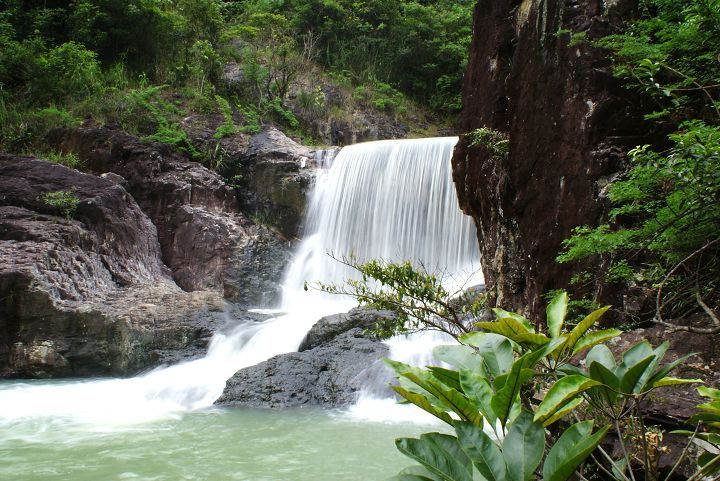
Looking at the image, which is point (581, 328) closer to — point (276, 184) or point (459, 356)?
point (459, 356)

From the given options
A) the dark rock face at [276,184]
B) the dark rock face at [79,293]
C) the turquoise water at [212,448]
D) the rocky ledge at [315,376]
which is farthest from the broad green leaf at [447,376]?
the dark rock face at [276,184]

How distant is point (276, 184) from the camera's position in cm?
1341

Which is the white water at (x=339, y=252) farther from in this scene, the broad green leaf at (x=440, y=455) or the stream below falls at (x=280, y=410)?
the broad green leaf at (x=440, y=455)

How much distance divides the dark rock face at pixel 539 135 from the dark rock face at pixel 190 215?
21.8 feet

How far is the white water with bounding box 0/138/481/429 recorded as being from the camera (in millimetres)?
7375

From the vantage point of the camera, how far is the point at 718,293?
10.9 ft

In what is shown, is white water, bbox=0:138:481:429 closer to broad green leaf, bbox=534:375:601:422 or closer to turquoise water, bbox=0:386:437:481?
turquoise water, bbox=0:386:437:481

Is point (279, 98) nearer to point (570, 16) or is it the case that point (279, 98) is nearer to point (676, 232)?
point (570, 16)

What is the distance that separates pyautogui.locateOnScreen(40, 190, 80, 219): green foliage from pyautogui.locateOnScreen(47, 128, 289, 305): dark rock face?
173 cm

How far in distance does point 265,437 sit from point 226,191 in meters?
8.73

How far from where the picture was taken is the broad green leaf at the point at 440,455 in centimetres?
112

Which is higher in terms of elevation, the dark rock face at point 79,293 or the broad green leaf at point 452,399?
the broad green leaf at point 452,399

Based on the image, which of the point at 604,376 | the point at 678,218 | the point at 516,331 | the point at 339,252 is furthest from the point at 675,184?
the point at 339,252

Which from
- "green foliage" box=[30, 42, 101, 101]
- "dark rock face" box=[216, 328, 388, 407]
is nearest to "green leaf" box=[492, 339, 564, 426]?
"dark rock face" box=[216, 328, 388, 407]
